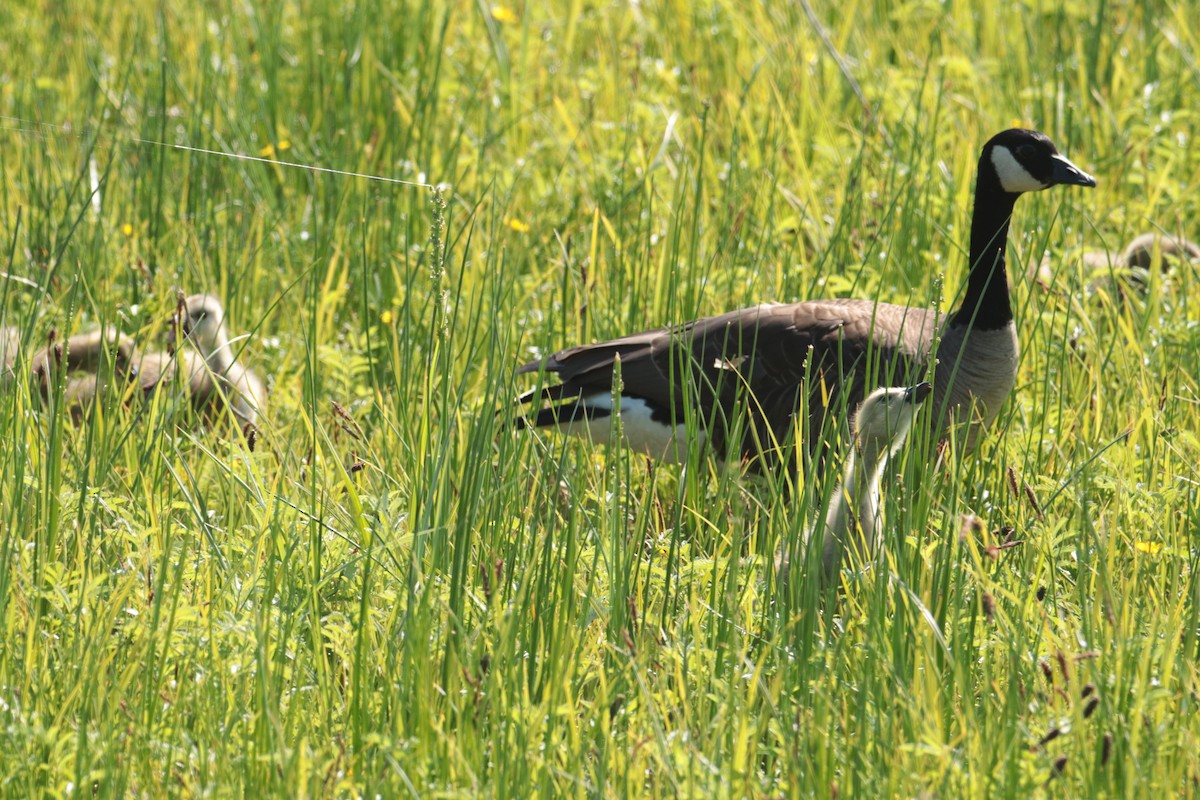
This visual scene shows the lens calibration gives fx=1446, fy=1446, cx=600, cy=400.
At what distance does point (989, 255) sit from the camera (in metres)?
4.64

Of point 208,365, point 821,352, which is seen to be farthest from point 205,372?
point 821,352

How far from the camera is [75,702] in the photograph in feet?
9.04

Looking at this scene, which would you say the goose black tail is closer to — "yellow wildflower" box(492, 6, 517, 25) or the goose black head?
the goose black head

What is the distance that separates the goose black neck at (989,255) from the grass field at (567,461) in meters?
0.10

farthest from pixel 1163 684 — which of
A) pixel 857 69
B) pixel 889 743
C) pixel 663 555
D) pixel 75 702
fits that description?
pixel 857 69

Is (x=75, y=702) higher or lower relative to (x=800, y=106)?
lower

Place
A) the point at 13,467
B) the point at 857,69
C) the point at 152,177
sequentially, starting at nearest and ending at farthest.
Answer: the point at 13,467 < the point at 152,177 < the point at 857,69

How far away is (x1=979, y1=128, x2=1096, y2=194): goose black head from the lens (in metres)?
4.57

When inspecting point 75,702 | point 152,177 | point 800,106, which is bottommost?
point 75,702

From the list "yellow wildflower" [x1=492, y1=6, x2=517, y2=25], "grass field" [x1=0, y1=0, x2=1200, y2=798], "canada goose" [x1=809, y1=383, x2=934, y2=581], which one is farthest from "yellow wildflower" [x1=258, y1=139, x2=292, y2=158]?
"canada goose" [x1=809, y1=383, x2=934, y2=581]

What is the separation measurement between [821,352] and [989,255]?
0.69 meters

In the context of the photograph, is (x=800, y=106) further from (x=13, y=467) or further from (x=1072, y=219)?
(x=13, y=467)

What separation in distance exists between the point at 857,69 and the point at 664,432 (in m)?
3.03

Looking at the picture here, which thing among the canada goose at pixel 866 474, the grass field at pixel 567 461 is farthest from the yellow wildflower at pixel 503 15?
the canada goose at pixel 866 474
